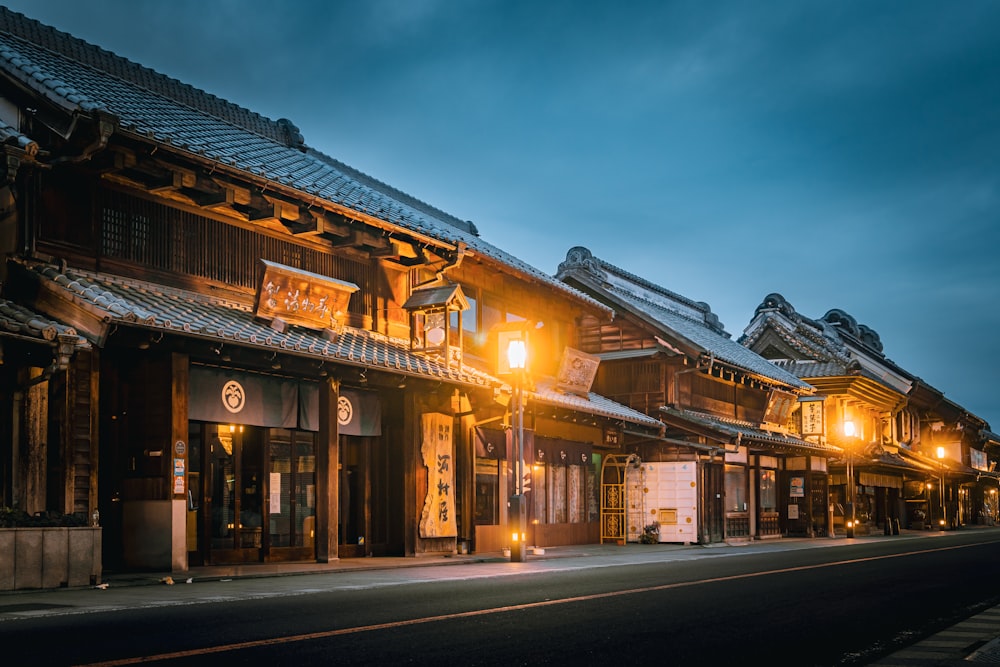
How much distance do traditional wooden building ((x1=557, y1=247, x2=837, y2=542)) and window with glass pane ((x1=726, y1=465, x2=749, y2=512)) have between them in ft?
0.13

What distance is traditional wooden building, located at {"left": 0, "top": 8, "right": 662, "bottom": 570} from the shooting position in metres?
15.9

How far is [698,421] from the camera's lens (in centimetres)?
3341

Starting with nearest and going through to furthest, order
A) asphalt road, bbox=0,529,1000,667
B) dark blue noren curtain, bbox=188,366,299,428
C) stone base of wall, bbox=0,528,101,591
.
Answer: asphalt road, bbox=0,529,1000,667
stone base of wall, bbox=0,528,101,591
dark blue noren curtain, bbox=188,366,299,428

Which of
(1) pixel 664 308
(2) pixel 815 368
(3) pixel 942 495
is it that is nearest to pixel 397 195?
(1) pixel 664 308

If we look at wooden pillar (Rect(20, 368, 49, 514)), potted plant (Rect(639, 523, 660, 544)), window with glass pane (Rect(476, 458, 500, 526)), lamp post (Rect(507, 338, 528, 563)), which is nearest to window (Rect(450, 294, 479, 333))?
lamp post (Rect(507, 338, 528, 563))

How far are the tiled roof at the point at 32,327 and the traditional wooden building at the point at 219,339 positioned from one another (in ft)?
0.11

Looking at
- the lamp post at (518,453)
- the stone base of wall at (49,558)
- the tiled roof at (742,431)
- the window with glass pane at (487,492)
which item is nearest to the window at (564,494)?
the window with glass pane at (487,492)

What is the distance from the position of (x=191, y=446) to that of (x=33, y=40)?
9.08 meters

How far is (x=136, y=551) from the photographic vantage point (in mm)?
16922

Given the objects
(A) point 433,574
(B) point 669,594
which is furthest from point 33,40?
(B) point 669,594

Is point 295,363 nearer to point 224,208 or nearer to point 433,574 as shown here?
point 224,208

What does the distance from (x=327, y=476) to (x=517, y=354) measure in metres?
5.76

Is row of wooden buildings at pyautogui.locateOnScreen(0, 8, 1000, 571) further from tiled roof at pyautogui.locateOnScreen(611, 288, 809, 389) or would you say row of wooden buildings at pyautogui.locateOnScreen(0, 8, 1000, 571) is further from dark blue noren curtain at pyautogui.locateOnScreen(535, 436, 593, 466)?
tiled roof at pyautogui.locateOnScreen(611, 288, 809, 389)

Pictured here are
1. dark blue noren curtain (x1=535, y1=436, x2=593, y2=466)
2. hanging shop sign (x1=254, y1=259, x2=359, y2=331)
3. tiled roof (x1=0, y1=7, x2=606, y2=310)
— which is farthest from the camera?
dark blue noren curtain (x1=535, y1=436, x2=593, y2=466)
